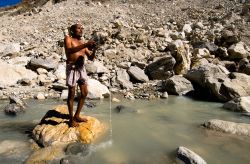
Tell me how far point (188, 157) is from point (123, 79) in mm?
8114

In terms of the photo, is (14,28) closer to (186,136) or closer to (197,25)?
(197,25)

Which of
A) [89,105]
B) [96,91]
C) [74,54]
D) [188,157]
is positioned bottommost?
[188,157]

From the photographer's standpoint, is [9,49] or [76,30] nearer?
[76,30]

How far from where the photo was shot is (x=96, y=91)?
12016mm

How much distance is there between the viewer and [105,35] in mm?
19016

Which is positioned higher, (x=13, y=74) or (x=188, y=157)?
(x=13, y=74)

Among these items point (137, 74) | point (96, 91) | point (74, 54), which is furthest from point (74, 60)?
point (137, 74)

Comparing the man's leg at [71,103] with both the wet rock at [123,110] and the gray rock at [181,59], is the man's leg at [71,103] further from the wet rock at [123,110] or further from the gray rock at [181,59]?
the gray rock at [181,59]

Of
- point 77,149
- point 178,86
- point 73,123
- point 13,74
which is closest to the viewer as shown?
point 77,149

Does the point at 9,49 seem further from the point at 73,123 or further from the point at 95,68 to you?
the point at 73,123

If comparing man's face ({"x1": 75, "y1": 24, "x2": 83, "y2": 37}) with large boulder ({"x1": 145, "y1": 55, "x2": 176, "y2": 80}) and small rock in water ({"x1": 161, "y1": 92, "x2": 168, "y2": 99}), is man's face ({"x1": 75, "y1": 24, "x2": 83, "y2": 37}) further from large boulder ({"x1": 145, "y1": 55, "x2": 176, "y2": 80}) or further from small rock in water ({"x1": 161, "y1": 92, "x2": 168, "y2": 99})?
large boulder ({"x1": 145, "y1": 55, "x2": 176, "y2": 80})

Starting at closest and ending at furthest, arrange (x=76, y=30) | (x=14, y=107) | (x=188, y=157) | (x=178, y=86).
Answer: (x=188, y=157) → (x=76, y=30) → (x=14, y=107) → (x=178, y=86)

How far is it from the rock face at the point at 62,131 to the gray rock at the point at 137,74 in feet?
21.4

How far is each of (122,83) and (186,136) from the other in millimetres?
6133
